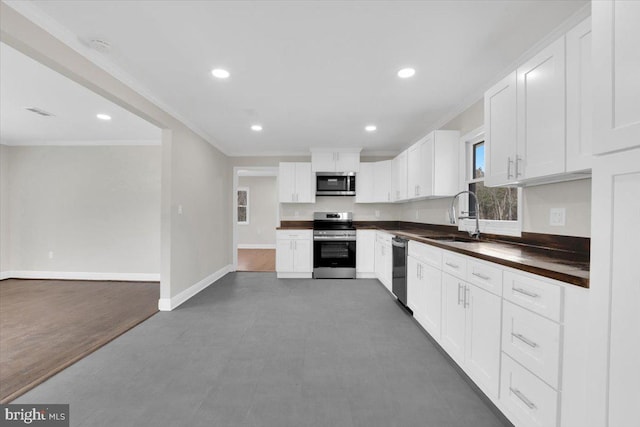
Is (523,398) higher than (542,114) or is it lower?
lower

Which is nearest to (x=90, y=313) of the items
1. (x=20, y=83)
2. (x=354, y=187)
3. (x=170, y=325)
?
(x=170, y=325)

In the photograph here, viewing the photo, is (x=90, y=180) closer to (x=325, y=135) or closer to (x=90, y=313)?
(x=90, y=313)

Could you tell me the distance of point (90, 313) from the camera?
10.9 feet

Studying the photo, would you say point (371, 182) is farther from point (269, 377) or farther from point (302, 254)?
point (269, 377)

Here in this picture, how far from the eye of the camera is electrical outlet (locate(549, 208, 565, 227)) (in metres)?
1.89

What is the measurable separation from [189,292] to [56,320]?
137cm

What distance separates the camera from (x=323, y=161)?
17.2 ft

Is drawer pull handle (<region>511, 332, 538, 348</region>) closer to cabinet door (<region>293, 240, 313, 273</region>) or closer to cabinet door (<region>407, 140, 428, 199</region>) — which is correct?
cabinet door (<region>407, 140, 428, 199</region>)

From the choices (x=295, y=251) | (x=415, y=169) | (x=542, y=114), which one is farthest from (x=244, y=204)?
(x=542, y=114)

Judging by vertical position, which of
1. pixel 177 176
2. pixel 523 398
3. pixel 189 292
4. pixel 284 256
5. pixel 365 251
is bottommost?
pixel 189 292

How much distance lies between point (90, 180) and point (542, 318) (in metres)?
6.38

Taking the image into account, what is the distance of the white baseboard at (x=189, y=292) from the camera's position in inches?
134

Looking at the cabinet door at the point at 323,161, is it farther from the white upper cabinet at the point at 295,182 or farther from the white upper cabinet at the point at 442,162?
the white upper cabinet at the point at 442,162

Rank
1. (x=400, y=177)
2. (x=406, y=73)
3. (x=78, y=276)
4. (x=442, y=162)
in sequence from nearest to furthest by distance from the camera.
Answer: (x=406, y=73)
(x=442, y=162)
(x=400, y=177)
(x=78, y=276)
